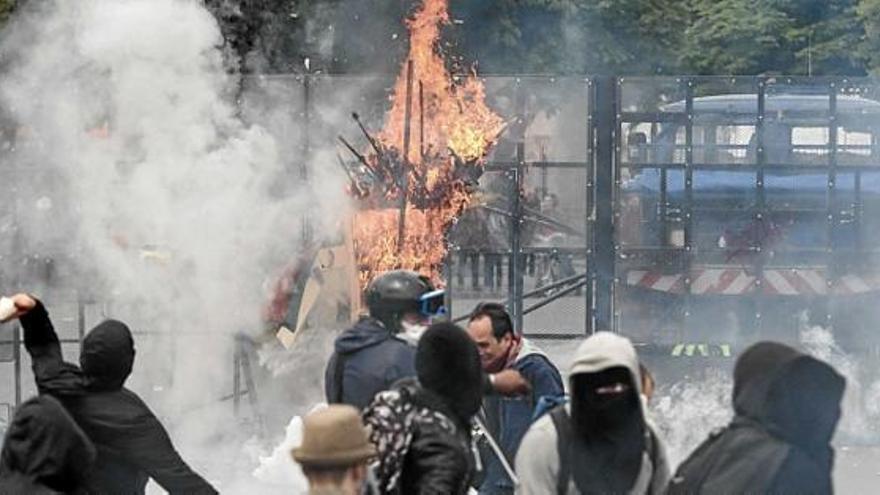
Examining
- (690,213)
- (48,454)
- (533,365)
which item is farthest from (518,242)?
(48,454)

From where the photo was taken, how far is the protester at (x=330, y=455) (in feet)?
14.5

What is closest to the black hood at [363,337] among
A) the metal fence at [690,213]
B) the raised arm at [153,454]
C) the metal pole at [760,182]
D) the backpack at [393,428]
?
the raised arm at [153,454]

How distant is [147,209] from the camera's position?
45.3 feet

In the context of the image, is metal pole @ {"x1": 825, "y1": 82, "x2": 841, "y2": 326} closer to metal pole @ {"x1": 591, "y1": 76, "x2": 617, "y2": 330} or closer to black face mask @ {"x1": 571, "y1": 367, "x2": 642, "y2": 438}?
metal pole @ {"x1": 591, "y1": 76, "x2": 617, "y2": 330}

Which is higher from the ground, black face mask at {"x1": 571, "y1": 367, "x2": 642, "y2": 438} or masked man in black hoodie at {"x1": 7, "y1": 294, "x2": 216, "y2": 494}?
black face mask at {"x1": 571, "y1": 367, "x2": 642, "y2": 438}

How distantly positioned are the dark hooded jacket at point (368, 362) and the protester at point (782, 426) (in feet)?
6.57

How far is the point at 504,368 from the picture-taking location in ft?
26.4

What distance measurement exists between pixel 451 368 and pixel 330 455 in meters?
1.28

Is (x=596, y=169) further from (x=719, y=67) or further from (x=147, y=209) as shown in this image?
(x=719, y=67)

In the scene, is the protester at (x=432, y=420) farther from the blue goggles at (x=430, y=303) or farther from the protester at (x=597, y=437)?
the blue goggles at (x=430, y=303)

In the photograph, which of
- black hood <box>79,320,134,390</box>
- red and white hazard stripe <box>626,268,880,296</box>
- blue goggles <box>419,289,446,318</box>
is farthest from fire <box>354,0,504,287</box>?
black hood <box>79,320,134,390</box>

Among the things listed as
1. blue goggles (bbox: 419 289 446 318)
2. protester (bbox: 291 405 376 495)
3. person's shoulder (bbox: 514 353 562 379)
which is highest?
blue goggles (bbox: 419 289 446 318)

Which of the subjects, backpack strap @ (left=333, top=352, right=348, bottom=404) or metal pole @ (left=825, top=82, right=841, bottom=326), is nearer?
backpack strap @ (left=333, top=352, right=348, bottom=404)

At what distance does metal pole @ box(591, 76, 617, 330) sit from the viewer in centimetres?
1331
